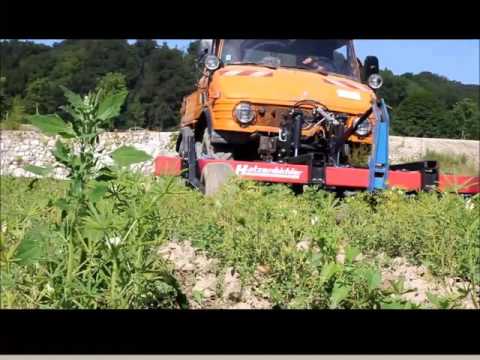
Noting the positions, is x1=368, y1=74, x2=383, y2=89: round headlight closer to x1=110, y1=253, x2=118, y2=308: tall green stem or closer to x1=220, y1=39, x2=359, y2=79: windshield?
x1=220, y1=39, x2=359, y2=79: windshield

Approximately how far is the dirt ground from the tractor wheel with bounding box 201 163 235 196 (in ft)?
5.86

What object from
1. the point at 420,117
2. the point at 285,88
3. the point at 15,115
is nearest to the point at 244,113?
the point at 285,88

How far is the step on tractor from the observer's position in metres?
5.55

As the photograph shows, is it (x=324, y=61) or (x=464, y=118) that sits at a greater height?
(x=324, y=61)

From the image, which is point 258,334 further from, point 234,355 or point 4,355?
point 4,355

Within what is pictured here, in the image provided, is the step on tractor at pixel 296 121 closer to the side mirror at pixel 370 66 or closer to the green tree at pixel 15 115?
the side mirror at pixel 370 66

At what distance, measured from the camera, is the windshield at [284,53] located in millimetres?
6219

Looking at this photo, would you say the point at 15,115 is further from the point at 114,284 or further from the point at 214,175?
the point at 114,284

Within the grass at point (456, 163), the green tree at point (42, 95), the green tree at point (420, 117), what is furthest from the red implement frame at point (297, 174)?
the green tree at point (42, 95)

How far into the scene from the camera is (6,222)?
264 cm

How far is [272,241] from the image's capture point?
9.31 feet

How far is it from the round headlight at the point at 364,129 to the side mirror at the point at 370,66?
55 centimetres

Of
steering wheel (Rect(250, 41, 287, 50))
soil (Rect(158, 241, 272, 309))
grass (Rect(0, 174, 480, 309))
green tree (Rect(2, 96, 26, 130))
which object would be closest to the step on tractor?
steering wheel (Rect(250, 41, 287, 50))

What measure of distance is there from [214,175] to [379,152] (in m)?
1.47
